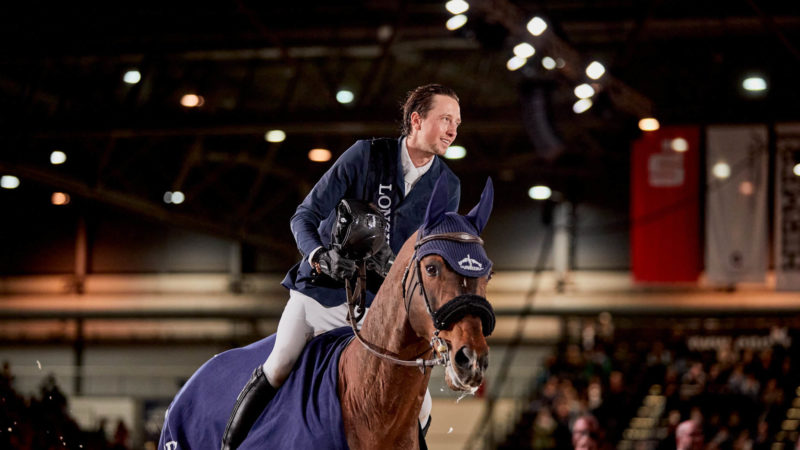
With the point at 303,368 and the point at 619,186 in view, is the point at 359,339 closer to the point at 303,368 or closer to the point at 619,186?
the point at 303,368

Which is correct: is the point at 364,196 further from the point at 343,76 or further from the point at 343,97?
the point at 343,76

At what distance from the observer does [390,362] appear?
3764 millimetres

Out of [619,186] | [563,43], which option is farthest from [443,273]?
[619,186]

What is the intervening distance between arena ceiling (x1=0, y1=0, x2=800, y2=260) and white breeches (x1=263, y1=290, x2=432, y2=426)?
27.7 feet

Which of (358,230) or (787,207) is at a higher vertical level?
(787,207)

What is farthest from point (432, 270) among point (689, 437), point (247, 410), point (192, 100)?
point (192, 100)

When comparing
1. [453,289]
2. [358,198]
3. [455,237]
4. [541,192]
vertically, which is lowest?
[453,289]

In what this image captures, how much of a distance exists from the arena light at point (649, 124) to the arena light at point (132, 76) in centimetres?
667

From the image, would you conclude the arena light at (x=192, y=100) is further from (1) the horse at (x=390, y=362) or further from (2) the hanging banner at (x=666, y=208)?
(1) the horse at (x=390, y=362)

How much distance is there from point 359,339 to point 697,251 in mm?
11858

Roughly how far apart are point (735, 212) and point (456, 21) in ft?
16.6

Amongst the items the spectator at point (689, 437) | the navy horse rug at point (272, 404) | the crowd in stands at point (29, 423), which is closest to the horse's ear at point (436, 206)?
the navy horse rug at point (272, 404)

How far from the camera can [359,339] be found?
3.92 m

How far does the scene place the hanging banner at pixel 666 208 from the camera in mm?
14453
